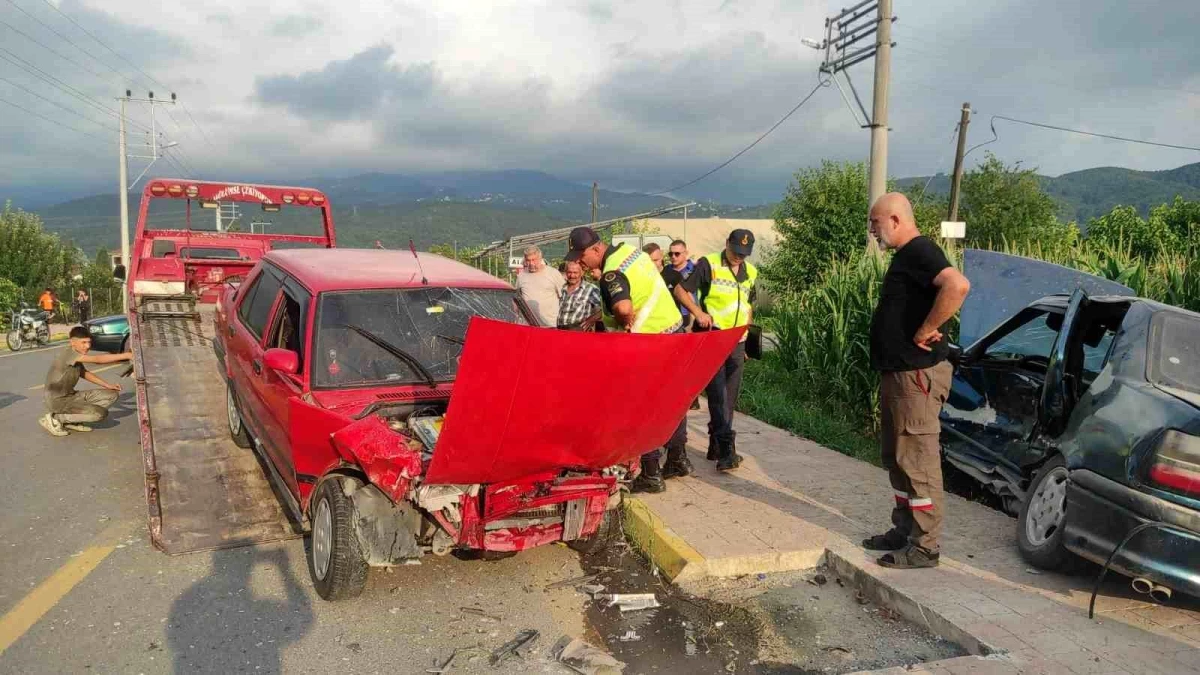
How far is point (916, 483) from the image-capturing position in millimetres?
4336

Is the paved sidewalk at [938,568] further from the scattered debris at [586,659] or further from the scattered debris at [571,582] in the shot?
the scattered debris at [586,659]

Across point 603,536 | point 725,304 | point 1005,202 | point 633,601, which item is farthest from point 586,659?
point 1005,202

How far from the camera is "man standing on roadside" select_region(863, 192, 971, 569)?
13.9 feet

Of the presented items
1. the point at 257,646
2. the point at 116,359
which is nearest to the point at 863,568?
the point at 257,646

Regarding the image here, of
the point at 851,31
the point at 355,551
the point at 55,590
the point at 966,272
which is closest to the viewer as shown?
the point at 355,551

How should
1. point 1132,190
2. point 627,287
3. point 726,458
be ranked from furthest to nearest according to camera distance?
point 1132,190 < point 726,458 < point 627,287

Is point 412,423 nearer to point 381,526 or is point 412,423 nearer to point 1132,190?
point 381,526

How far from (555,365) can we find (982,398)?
3.82 m

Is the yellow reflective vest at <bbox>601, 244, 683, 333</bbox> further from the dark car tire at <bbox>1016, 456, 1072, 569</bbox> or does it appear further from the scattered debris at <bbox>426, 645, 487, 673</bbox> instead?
the dark car tire at <bbox>1016, 456, 1072, 569</bbox>

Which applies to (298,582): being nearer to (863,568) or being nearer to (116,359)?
(863,568)

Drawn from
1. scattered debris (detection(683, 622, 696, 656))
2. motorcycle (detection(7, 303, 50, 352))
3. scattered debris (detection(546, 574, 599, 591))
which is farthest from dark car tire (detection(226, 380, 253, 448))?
motorcycle (detection(7, 303, 50, 352))

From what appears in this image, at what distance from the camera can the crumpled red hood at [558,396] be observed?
3.27m

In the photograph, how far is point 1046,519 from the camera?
4449 mm

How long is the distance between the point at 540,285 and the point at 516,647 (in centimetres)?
571
